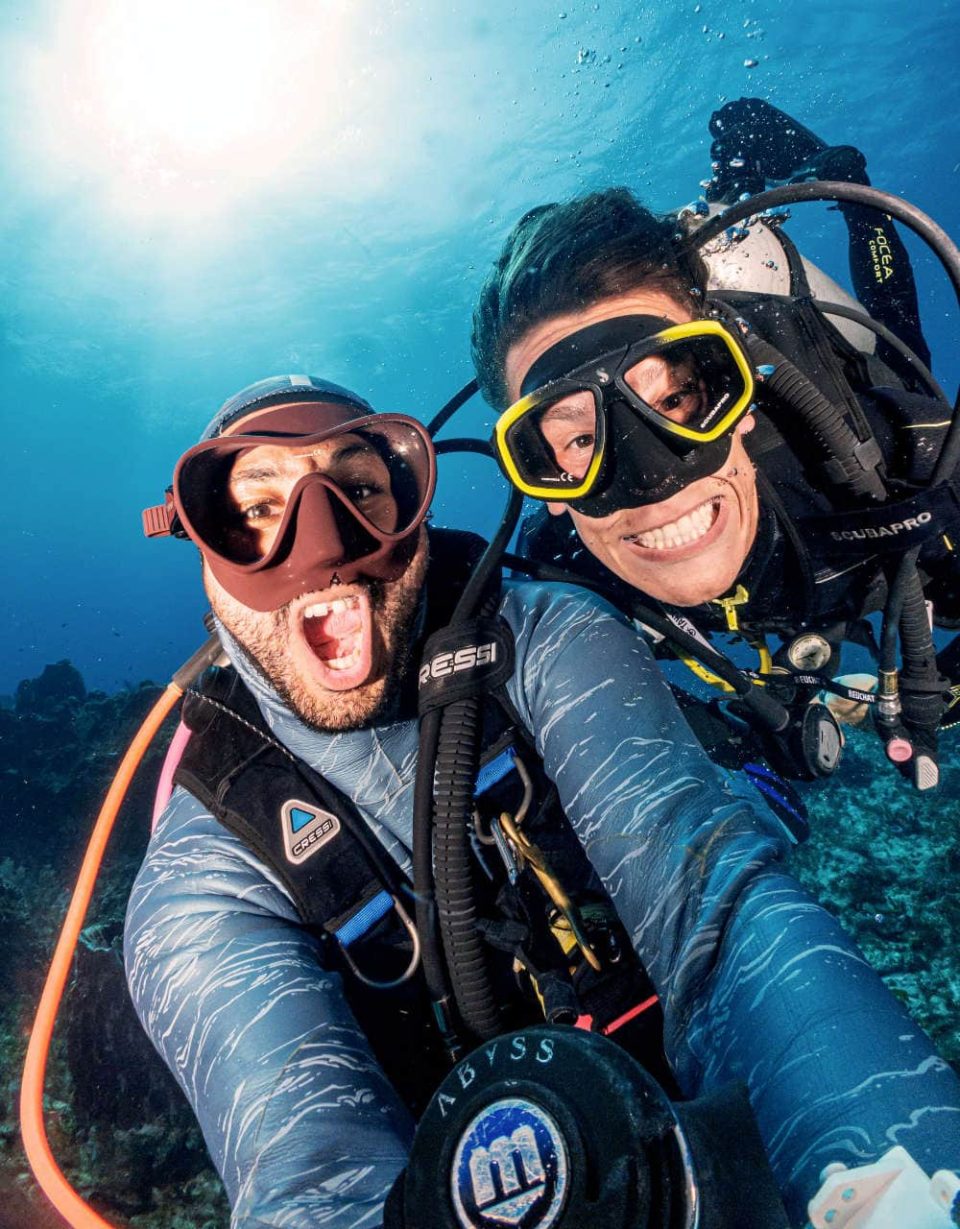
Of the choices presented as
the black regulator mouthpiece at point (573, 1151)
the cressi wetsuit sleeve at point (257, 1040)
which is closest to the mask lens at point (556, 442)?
the cressi wetsuit sleeve at point (257, 1040)

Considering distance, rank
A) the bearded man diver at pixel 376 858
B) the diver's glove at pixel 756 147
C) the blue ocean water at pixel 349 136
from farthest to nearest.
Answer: the blue ocean water at pixel 349 136, the diver's glove at pixel 756 147, the bearded man diver at pixel 376 858

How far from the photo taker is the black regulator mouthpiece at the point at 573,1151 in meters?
0.77

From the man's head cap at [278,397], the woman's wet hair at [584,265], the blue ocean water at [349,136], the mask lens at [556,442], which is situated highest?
the blue ocean water at [349,136]

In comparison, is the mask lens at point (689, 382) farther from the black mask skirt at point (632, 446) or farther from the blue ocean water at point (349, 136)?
the blue ocean water at point (349, 136)

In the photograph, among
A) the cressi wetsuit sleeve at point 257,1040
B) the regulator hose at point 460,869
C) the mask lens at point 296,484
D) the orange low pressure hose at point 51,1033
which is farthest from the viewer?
the mask lens at point 296,484

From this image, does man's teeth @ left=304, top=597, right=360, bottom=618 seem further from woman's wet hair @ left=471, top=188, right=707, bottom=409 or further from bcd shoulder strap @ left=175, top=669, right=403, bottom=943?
woman's wet hair @ left=471, top=188, right=707, bottom=409

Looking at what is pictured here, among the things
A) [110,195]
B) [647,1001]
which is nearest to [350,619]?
[647,1001]

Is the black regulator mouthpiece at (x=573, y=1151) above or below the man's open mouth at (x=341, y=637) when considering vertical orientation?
below

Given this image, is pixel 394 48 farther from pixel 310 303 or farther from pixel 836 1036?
pixel 836 1036

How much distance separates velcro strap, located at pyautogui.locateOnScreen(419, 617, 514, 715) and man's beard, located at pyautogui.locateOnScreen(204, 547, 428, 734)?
0.21m

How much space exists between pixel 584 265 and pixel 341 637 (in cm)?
251

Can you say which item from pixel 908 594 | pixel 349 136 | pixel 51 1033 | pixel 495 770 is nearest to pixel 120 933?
pixel 51 1033

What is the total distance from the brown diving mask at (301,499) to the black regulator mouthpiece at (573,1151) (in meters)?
1.91

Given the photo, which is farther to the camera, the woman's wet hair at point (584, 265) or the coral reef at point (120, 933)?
the coral reef at point (120, 933)
